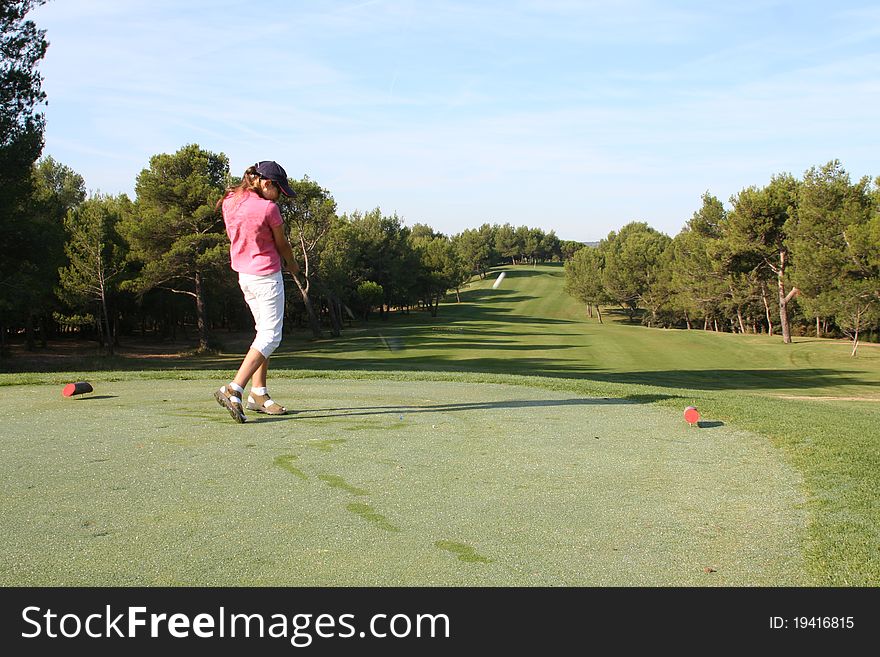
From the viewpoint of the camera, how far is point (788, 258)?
59.4m

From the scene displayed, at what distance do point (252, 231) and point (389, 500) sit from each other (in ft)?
12.7

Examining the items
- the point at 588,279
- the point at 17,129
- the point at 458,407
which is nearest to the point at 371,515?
the point at 458,407

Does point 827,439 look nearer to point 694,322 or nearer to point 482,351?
point 482,351

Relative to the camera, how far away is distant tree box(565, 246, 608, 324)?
106438 mm

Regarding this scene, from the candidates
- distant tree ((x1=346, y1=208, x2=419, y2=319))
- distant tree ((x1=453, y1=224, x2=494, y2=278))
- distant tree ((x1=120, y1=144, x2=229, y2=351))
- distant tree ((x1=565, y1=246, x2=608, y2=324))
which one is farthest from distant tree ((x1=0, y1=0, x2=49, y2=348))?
distant tree ((x1=453, y1=224, x2=494, y2=278))

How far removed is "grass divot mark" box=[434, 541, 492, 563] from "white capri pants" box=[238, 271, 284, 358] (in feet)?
14.0

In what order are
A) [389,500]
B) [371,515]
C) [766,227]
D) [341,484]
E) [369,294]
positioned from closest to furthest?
[371,515], [389,500], [341,484], [766,227], [369,294]

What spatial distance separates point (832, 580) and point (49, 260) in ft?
109

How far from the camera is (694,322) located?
108438 mm

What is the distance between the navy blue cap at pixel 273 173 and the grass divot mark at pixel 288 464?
2962 mm

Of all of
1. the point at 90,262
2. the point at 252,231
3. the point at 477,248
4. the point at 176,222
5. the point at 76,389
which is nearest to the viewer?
the point at 252,231

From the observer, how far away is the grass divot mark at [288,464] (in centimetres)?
527

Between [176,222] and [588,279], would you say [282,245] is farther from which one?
[588,279]
